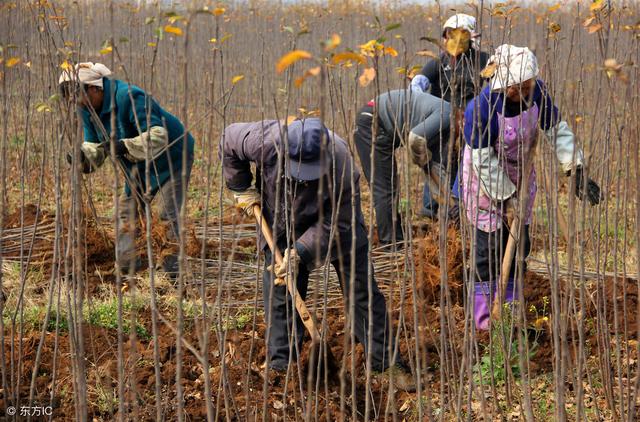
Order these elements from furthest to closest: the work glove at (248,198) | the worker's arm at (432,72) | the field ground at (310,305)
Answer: the worker's arm at (432,72) < the work glove at (248,198) < the field ground at (310,305)

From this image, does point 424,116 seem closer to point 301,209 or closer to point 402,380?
point 301,209

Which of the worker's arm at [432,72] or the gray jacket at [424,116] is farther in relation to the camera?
the worker's arm at [432,72]

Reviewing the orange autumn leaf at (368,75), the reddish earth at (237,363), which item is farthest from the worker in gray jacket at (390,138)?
the orange autumn leaf at (368,75)

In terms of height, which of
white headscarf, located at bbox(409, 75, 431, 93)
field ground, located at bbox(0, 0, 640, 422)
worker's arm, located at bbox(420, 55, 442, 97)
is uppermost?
worker's arm, located at bbox(420, 55, 442, 97)

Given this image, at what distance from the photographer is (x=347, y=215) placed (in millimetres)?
2832

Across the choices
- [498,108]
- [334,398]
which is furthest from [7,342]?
[498,108]

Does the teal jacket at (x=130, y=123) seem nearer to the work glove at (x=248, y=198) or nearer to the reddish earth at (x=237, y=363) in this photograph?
the work glove at (x=248, y=198)

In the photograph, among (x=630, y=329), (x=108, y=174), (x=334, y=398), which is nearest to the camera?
(x=334, y=398)

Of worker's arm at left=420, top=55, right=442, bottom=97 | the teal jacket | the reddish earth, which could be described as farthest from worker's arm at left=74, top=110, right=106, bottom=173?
worker's arm at left=420, top=55, right=442, bottom=97

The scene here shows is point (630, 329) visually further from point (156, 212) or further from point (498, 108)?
point (156, 212)

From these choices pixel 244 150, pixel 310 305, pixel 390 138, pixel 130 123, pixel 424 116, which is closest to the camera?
pixel 244 150

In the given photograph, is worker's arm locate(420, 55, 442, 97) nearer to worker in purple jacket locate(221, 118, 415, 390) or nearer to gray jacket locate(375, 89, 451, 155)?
gray jacket locate(375, 89, 451, 155)

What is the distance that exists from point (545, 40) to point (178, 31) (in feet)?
3.60

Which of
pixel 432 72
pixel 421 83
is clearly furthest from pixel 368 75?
pixel 432 72
